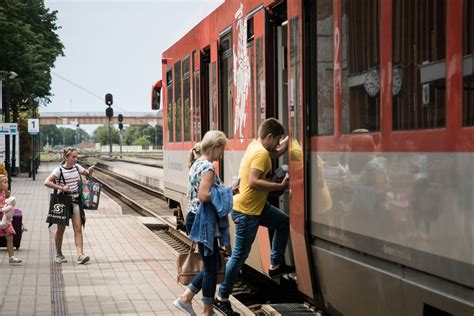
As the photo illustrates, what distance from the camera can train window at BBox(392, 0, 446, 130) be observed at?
523cm

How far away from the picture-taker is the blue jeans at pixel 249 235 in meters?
8.50

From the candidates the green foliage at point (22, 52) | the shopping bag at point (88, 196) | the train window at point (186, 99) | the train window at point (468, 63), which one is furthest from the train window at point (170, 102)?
the green foliage at point (22, 52)

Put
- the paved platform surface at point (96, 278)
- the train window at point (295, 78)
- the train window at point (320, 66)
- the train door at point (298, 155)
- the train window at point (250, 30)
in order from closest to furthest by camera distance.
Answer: the train window at point (320, 66), the train door at point (298, 155), the train window at point (295, 78), the paved platform surface at point (96, 278), the train window at point (250, 30)

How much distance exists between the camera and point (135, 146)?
196 m

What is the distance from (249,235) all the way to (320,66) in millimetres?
1908

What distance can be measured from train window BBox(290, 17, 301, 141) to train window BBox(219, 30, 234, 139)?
3.08 m

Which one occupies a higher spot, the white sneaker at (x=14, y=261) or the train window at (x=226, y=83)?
the train window at (x=226, y=83)

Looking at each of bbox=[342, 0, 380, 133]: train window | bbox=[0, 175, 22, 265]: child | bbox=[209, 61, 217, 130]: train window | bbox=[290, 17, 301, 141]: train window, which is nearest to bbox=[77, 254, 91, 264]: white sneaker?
bbox=[0, 175, 22, 265]: child

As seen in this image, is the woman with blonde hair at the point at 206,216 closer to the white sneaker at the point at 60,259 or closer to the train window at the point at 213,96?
the train window at the point at 213,96

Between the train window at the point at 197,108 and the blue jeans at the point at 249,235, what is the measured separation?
5.33m

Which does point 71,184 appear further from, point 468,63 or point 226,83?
point 468,63

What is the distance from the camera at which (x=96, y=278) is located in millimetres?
11906

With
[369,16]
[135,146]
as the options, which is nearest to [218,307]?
[369,16]

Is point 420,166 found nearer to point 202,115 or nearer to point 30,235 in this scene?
point 202,115
